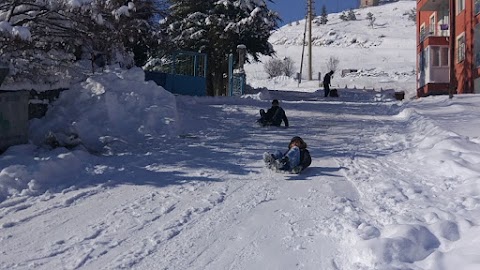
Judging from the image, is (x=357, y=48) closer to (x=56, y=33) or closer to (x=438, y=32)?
(x=438, y=32)

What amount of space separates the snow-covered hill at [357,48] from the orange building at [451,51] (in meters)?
20.9

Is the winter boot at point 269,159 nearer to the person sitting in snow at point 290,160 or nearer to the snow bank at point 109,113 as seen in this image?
the person sitting in snow at point 290,160

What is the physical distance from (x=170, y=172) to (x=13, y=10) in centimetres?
578

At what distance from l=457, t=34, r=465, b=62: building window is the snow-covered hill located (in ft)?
79.5

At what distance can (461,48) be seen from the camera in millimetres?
32062

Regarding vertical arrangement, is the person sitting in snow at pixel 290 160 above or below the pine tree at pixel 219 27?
below

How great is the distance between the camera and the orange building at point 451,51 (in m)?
29.4

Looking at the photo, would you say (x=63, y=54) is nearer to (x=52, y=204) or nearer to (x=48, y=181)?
(x=48, y=181)

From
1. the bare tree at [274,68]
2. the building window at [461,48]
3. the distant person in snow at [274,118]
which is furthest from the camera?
the bare tree at [274,68]

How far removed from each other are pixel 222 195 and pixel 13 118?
530 cm

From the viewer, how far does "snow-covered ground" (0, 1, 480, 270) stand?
578 cm

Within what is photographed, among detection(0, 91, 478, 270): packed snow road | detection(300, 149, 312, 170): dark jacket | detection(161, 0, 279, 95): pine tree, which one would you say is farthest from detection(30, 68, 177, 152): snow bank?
detection(161, 0, 279, 95): pine tree

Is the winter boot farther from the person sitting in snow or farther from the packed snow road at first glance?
the packed snow road

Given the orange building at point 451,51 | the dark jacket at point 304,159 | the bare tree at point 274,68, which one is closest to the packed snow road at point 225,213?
the dark jacket at point 304,159
